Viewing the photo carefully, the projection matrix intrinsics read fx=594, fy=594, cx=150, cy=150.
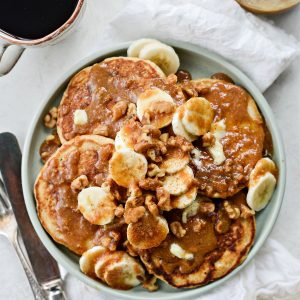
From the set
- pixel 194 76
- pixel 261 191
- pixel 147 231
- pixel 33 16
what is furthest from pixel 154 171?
pixel 33 16

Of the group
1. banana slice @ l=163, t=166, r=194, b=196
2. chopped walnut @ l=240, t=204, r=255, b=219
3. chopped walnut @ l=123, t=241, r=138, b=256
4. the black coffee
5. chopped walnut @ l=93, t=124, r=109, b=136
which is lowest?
chopped walnut @ l=123, t=241, r=138, b=256

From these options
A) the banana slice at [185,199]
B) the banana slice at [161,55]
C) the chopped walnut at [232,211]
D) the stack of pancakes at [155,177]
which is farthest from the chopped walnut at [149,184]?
the banana slice at [161,55]

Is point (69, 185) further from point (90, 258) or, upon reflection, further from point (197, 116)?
point (197, 116)

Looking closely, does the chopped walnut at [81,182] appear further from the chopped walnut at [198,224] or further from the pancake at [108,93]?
the chopped walnut at [198,224]

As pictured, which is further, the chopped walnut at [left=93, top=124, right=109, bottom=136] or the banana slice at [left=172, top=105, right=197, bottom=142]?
the chopped walnut at [left=93, top=124, right=109, bottom=136]

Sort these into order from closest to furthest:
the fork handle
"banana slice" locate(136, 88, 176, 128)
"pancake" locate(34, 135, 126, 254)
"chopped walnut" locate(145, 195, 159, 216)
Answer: "chopped walnut" locate(145, 195, 159, 216) → "banana slice" locate(136, 88, 176, 128) → "pancake" locate(34, 135, 126, 254) → the fork handle

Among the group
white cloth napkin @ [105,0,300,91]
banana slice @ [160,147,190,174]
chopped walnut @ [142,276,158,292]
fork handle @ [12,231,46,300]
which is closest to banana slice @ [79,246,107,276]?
chopped walnut @ [142,276,158,292]

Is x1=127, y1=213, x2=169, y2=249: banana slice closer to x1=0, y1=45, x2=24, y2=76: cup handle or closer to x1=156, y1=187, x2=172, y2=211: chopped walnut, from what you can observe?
x1=156, y1=187, x2=172, y2=211: chopped walnut

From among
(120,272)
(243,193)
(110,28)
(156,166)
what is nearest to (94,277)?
(120,272)
